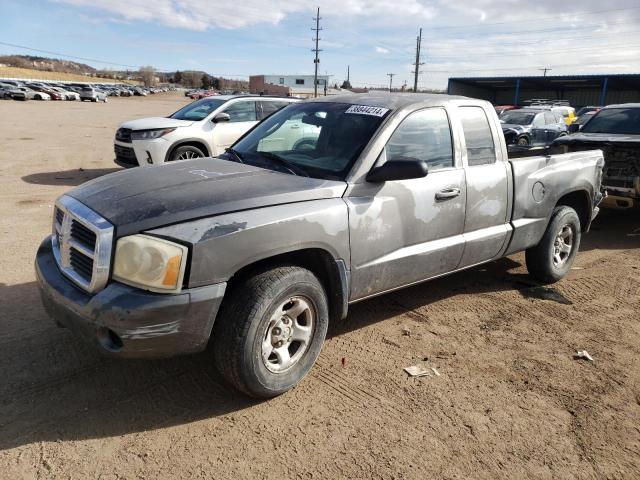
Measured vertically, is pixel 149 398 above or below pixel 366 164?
below

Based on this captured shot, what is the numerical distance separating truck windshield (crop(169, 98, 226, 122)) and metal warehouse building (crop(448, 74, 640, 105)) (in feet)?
133

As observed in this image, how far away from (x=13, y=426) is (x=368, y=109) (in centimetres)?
311

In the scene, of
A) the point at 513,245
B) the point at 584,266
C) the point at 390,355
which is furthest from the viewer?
the point at 584,266

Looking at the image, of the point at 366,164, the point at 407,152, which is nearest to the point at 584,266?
the point at 407,152

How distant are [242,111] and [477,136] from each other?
22.7ft

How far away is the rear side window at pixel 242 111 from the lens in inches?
403

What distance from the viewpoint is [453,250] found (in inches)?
162

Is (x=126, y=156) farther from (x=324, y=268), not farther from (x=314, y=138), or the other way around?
(x=324, y=268)

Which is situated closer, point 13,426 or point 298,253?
point 13,426

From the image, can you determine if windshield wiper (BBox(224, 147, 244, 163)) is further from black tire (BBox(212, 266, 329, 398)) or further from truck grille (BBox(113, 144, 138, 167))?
truck grille (BBox(113, 144, 138, 167))

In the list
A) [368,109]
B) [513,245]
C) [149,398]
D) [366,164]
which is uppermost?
[368,109]

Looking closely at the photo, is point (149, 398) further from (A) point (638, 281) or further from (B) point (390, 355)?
(A) point (638, 281)

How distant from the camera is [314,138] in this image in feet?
13.1

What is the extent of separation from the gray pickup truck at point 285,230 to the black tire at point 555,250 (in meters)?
0.40
